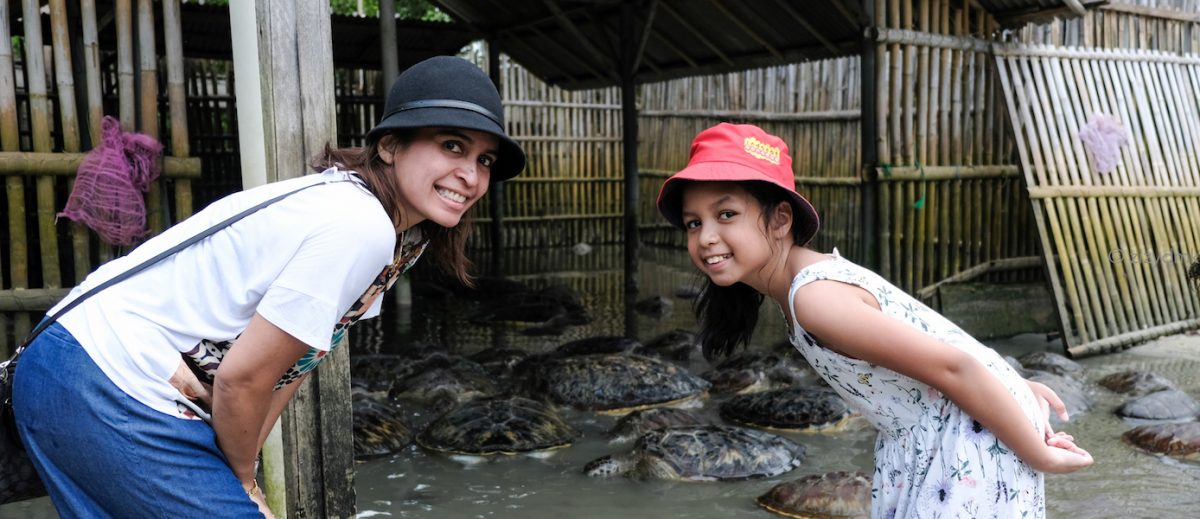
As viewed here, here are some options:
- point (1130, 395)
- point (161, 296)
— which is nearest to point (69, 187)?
point (161, 296)

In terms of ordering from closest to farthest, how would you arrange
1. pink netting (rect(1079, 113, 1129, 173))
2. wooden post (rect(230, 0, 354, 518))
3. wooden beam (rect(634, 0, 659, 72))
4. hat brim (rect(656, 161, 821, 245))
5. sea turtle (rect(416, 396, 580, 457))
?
hat brim (rect(656, 161, 821, 245)) < wooden post (rect(230, 0, 354, 518)) < sea turtle (rect(416, 396, 580, 457)) < pink netting (rect(1079, 113, 1129, 173)) < wooden beam (rect(634, 0, 659, 72))

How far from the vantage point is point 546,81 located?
521 inches

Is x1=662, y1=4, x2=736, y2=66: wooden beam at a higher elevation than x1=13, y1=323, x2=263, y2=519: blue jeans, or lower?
higher

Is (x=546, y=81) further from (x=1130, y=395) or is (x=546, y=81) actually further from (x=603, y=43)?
(x=1130, y=395)

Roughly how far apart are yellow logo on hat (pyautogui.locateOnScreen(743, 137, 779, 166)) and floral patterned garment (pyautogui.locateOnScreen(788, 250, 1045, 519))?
0.25m

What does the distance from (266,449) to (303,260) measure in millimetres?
1708

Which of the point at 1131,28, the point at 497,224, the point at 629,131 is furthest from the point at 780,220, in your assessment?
the point at 497,224

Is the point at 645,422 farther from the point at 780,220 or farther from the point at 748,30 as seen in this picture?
the point at 748,30

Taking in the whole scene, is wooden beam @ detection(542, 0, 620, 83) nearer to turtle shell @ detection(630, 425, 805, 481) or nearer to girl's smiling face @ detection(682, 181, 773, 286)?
turtle shell @ detection(630, 425, 805, 481)

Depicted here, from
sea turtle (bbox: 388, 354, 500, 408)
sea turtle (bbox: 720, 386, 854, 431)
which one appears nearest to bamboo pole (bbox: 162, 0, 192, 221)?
sea turtle (bbox: 388, 354, 500, 408)

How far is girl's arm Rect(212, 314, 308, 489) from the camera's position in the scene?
165cm

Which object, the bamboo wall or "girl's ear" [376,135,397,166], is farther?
the bamboo wall

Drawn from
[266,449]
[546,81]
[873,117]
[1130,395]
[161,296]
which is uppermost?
[546,81]

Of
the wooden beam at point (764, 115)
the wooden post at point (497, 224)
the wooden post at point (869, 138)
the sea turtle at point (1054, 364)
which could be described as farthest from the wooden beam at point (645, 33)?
the sea turtle at point (1054, 364)
